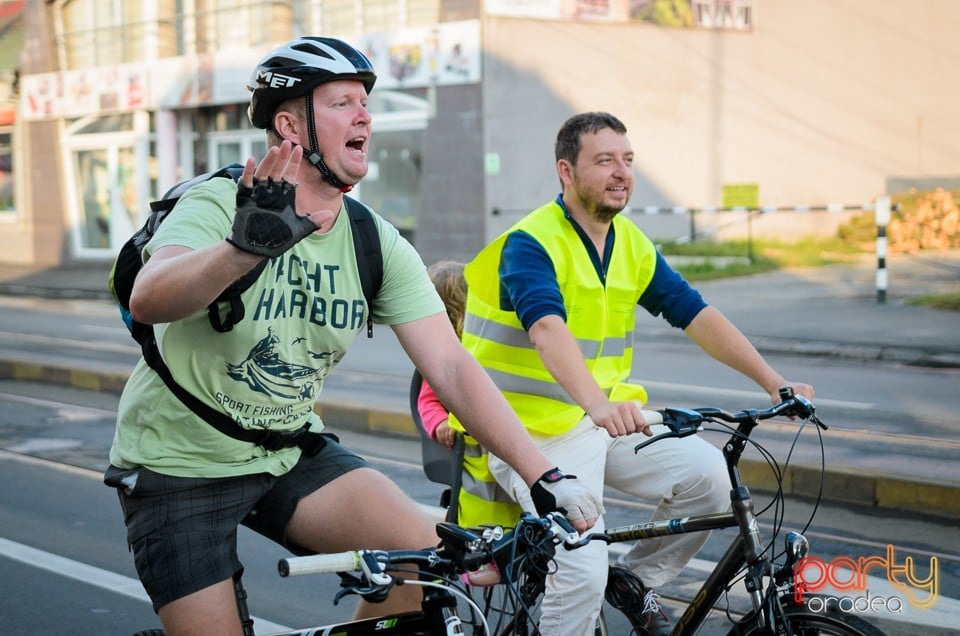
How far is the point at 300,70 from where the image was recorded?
2.79 meters

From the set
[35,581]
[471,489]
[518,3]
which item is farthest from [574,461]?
[518,3]

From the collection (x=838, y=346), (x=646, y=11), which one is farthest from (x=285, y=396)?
(x=646, y=11)

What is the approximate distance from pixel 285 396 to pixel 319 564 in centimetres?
69

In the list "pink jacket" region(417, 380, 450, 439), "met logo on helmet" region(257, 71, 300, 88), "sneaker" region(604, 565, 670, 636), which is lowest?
"sneaker" region(604, 565, 670, 636)

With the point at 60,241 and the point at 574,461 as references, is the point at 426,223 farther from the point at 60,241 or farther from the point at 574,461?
the point at 574,461

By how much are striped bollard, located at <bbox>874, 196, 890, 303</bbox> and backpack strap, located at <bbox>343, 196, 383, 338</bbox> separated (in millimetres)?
13294

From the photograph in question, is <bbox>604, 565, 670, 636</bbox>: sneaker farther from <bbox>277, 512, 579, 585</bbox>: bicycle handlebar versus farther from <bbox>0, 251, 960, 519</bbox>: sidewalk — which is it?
→ <bbox>0, 251, 960, 519</bbox>: sidewalk

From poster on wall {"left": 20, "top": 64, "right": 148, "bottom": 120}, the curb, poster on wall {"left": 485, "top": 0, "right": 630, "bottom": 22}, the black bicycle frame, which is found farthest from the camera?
poster on wall {"left": 20, "top": 64, "right": 148, "bottom": 120}

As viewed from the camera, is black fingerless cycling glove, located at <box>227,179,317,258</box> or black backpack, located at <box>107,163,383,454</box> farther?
black backpack, located at <box>107,163,383,454</box>

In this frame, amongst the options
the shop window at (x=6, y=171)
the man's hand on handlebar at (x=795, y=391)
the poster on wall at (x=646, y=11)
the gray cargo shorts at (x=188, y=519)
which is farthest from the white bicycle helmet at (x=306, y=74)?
the shop window at (x=6, y=171)

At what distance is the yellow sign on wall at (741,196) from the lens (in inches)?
797

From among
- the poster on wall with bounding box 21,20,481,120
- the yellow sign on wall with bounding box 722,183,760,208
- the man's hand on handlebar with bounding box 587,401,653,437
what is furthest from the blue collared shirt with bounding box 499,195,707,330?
the poster on wall with bounding box 21,20,481,120

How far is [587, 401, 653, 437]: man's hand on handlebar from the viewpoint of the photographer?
11.2 ft

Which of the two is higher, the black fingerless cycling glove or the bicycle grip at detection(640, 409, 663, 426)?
the black fingerless cycling glove
